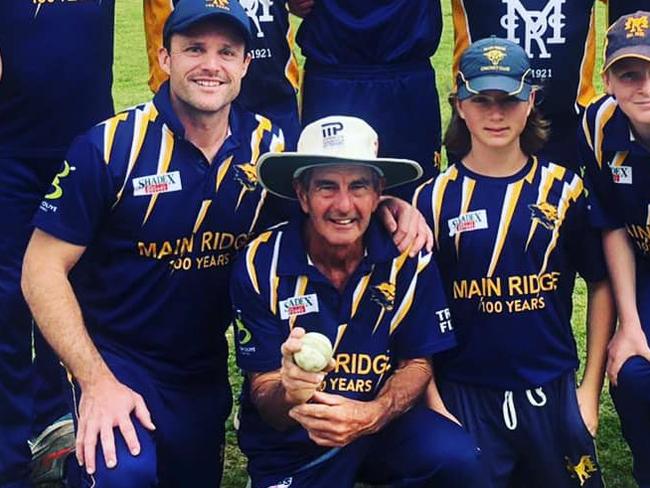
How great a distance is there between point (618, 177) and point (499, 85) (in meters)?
0.70

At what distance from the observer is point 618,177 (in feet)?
15.7

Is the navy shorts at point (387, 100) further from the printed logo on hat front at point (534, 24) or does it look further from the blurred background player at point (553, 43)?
the printed logo on hat front at point (534, 24)

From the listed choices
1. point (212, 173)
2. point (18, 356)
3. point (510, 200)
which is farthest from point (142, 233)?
point (510, 200)

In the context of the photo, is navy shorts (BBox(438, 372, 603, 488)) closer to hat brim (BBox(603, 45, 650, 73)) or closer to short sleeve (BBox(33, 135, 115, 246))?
hat brim (BBox(603, 45, 650, 73))

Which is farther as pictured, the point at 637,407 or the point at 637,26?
the point at 637,407

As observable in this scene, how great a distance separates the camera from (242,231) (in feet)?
14.9

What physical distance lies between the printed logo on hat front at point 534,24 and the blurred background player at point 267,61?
1024 mm

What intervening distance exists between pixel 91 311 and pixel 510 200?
1664mm

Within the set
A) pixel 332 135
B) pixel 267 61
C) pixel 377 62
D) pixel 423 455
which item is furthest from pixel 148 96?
pixel 423 455

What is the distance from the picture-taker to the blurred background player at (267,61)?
17.7ft

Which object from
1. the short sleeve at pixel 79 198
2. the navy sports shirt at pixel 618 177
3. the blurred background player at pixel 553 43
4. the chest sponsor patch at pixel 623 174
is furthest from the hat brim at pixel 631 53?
the short sleeve at pixel 79 198

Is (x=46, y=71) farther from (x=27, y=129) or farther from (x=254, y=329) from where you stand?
(x=254, y=329)

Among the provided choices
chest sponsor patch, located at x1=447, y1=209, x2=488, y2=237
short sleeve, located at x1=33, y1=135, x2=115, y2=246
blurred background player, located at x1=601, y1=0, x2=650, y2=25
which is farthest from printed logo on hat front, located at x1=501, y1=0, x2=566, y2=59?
short sleeve, located at x1=33, y1=135, x2=115, y2=246

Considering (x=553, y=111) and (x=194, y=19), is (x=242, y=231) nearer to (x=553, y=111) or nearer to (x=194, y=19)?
(x=194, y=19)
